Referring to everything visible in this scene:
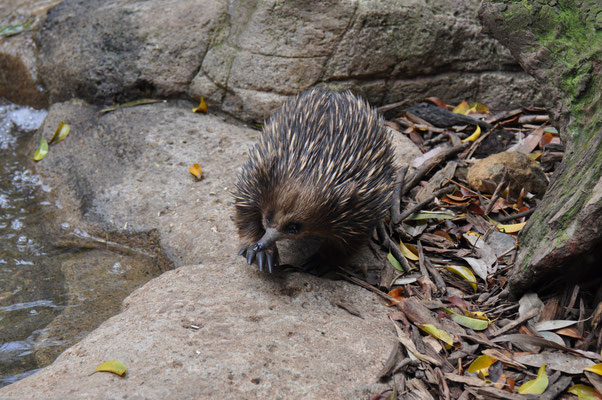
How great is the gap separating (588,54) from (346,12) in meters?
2.25

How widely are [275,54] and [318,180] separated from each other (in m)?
2.33

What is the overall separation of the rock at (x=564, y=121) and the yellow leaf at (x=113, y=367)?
2.09 meters

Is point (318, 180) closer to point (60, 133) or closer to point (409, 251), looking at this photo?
point (409, 251)

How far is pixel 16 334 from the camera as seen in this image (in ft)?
10.8

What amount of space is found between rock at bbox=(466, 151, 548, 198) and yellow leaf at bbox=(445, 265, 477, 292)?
841 mm

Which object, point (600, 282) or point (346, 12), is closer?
point (600, 282)

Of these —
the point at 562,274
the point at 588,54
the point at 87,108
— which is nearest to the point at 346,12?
the point at 588,54

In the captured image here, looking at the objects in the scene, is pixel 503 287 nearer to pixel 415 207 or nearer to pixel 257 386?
pixel 415 207

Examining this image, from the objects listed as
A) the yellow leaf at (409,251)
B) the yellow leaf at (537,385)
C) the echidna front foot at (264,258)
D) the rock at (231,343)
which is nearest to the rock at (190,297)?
the rock at (231,343)

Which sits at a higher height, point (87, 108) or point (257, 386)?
point (87, 108)

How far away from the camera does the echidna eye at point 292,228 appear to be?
10.2ft

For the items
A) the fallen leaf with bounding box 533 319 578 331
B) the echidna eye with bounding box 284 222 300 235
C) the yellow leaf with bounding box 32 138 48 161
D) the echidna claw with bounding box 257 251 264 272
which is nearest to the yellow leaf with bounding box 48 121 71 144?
the yellow leaf with bounding box 32 138 48 161

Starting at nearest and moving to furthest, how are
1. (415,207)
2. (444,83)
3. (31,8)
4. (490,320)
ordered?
(490,320) → (415,207) → (444,83) → (31,8)

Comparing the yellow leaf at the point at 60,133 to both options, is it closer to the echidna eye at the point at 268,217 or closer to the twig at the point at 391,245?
the echidna eye at the point at 268,217
